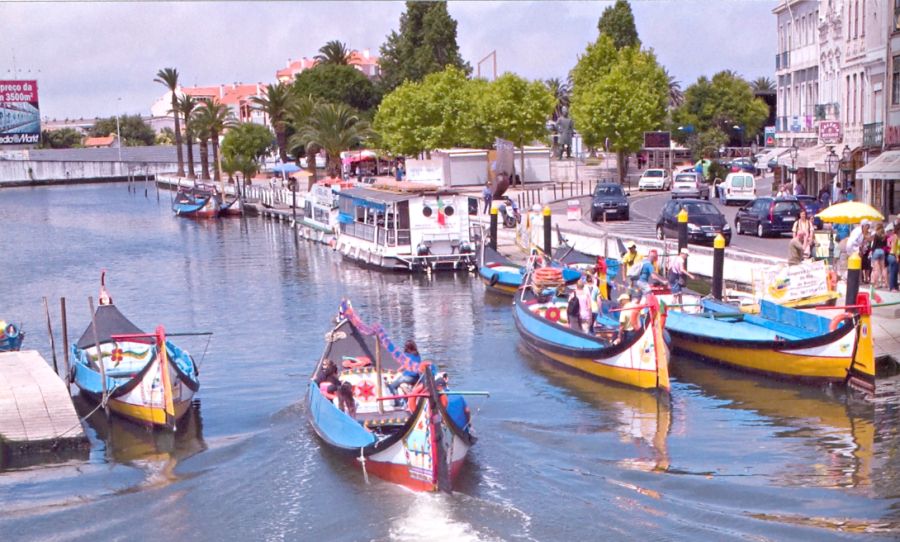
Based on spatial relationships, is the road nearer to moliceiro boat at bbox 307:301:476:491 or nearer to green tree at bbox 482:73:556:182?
green tree at bbox 482:73:556:182

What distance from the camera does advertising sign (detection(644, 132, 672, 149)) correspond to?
78750 millimetres

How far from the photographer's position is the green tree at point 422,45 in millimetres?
110750

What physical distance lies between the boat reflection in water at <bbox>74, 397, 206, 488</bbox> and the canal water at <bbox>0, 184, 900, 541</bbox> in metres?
0.06

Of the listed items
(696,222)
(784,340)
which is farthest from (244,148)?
(784,340)

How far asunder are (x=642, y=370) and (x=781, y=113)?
155 ft

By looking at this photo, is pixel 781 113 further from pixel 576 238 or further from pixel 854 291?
pixel 854 291

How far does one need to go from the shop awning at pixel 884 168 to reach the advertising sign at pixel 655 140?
34685 millimetres

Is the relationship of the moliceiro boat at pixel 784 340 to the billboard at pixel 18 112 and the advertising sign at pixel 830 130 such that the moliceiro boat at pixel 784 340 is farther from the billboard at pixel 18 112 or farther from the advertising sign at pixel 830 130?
the billboard at pixel 18 112

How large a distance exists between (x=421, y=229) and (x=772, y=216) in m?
14.0

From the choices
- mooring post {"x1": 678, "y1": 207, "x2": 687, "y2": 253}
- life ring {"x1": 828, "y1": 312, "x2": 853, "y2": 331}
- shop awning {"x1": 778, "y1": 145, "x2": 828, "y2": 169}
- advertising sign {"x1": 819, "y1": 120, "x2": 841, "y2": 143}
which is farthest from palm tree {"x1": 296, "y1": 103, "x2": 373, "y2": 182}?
life ring {"x1": 828, "y1": 312, "x2": 853, "y2": 331}

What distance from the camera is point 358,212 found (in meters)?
52.8

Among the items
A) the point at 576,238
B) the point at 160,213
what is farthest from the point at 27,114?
the point at 576,238

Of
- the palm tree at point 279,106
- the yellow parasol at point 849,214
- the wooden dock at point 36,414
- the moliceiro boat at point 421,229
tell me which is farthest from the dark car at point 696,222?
the palm tree at point 279,106

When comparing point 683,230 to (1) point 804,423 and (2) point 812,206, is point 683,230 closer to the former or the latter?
(1) point 804,423
